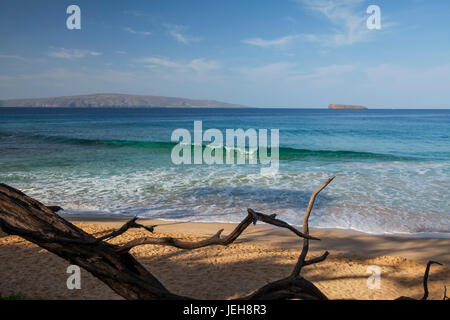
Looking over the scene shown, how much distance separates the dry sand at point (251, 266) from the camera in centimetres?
507

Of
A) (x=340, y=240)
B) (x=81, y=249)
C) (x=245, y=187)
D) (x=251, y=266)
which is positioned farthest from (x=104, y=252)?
(x=245, y=187)

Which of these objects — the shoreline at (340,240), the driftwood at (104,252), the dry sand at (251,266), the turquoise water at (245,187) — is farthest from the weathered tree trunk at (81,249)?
the turquoise water at (245,187)

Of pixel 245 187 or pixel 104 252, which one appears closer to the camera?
pixel 104 252

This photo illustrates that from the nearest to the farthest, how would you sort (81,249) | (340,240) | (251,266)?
(81,249)
(251,266)
(340,240)

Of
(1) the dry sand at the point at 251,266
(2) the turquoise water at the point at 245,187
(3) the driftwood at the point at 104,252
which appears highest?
(3) the driftwood at the point at 104,252

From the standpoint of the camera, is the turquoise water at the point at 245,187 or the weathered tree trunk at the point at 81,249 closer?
the weathered tree trunk at the point at 81,249

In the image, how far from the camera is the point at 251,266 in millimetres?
5965

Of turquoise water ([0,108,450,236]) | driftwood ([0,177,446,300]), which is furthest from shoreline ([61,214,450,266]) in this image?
driftwood ([0,177,446,300])

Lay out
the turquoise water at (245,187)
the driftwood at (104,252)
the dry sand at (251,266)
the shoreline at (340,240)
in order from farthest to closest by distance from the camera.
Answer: the turquoise water at (245,187) < the shoreline at (340,240) < the dry sand at (251,266) < the driftwood at (104,252)

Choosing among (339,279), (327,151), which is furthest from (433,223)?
(327,151)

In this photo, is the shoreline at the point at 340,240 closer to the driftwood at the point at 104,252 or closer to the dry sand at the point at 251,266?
the dry sand at the point at 251,266

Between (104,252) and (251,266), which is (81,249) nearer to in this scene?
(104,252)

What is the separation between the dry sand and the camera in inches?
200
